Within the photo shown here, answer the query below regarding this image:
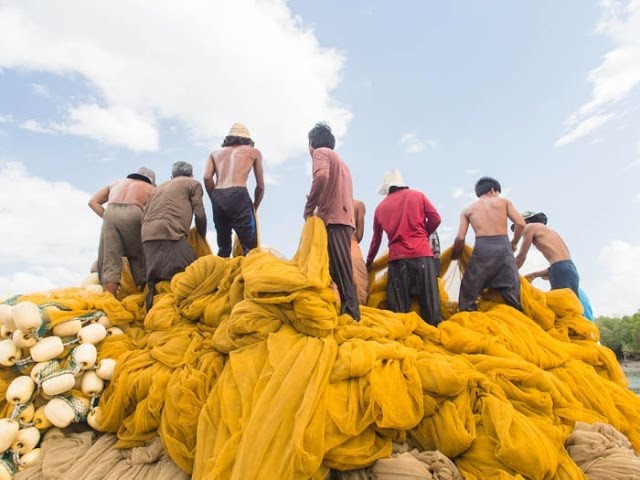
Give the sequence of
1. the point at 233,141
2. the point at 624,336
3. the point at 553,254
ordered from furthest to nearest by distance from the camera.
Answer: the point at 624,336
the point at 553,254
the point at 233,141

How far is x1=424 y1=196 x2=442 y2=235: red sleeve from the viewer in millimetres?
4782

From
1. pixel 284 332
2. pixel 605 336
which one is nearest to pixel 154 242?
pixel 284 332

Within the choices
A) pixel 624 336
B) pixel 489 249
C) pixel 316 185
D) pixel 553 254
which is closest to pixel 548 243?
pixel 553 254

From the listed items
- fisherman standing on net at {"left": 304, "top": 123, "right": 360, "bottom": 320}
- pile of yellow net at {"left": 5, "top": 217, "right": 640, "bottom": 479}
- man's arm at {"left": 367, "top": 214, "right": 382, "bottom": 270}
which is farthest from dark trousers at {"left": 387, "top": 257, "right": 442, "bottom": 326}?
fisherman standing on net at {"left": 304, "top": 123, "right": 360, "bottom": 320}

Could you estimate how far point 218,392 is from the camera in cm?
280

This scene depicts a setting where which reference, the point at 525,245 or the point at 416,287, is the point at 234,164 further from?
the point at 525,245

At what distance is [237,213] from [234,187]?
30 centimetres

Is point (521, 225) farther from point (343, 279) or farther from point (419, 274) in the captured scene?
point (343, 279)

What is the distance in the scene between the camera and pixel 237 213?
16.0 ft

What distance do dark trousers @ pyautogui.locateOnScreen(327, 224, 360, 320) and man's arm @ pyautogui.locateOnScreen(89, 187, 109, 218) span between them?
309cm

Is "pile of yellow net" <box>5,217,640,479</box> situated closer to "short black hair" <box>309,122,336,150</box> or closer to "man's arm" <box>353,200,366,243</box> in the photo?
"short black hair" <box>309,122,336,150</box>

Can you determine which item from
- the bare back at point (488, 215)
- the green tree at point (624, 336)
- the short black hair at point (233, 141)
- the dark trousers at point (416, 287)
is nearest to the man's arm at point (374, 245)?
the dark trousers at point (416, 287)

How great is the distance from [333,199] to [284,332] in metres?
1.43

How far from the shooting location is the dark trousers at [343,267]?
3729 millimetres
